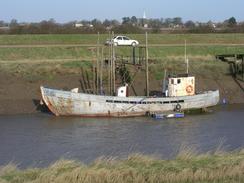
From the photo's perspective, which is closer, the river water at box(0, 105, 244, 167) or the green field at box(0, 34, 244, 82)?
the river water at box(0, 105, 244, 167)

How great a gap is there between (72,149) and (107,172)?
1414cm

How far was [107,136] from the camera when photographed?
123 ft

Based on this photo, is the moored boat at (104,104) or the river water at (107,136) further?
the moored boat at (104,104)

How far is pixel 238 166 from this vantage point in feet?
63.7

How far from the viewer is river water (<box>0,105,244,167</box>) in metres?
31.0

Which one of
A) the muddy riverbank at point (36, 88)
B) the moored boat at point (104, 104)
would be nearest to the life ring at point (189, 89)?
the moored boat at point (104, 104)

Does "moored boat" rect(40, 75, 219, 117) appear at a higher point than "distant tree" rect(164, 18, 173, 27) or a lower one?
lower

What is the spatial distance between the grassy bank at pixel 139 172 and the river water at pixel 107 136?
24.8ft

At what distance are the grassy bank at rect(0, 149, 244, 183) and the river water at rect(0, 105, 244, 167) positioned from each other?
7554mm

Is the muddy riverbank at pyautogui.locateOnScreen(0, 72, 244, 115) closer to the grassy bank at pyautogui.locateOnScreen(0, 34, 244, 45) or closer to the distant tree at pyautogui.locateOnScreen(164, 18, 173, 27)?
the grassy bank at pyautogui.locateOnScreen(0, 34, 244, 45)

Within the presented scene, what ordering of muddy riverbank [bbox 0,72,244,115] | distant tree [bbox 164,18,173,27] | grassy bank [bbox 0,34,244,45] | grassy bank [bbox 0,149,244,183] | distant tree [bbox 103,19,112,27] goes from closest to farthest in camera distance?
grassy bank [bbox 0,149,244,183] < muddy riverbank [bbox 0,72,244,115] < grassy bank [bbox 0,34,244,45] < distant tree [bbox 103,19,112,27] < distant tree [bbox 164,18,173,27]

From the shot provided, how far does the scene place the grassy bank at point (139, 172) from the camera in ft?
60.0

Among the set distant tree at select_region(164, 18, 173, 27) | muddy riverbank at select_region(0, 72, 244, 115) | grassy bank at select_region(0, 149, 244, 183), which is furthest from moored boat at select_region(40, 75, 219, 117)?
distant tree at select_region(164, 18, 173, 27)

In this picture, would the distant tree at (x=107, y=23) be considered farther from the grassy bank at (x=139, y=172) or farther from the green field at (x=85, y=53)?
the grassy bank at (x=139, y=172)
